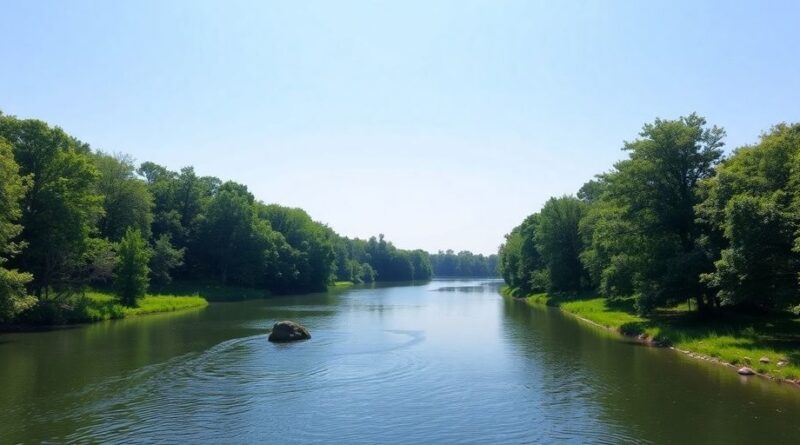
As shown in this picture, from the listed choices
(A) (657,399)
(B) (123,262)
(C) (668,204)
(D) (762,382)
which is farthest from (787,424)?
(B) (123,262)

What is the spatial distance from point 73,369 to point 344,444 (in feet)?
60.8

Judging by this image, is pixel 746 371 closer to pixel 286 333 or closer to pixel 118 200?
pixel 286 333

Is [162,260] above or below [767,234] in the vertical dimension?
above

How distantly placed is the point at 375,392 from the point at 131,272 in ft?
143

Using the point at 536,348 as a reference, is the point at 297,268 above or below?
above

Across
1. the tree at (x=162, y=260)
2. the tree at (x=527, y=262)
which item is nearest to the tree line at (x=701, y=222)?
the tree at (x=527, y=262)

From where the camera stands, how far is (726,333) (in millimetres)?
34500

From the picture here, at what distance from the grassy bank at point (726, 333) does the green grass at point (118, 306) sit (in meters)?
43.8

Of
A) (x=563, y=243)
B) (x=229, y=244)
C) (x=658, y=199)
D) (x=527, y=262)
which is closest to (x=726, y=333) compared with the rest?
(x=658, y=199)

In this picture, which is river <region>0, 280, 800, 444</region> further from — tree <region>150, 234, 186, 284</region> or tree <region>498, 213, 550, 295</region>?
tree <region>498, 213, 550, 295</region>

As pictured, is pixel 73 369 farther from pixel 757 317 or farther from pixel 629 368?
pixel 757 317

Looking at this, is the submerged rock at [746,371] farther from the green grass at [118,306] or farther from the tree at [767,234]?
the green grass at [118,306]

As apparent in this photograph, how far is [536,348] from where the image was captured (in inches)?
1442

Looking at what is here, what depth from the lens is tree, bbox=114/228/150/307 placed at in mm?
59062
